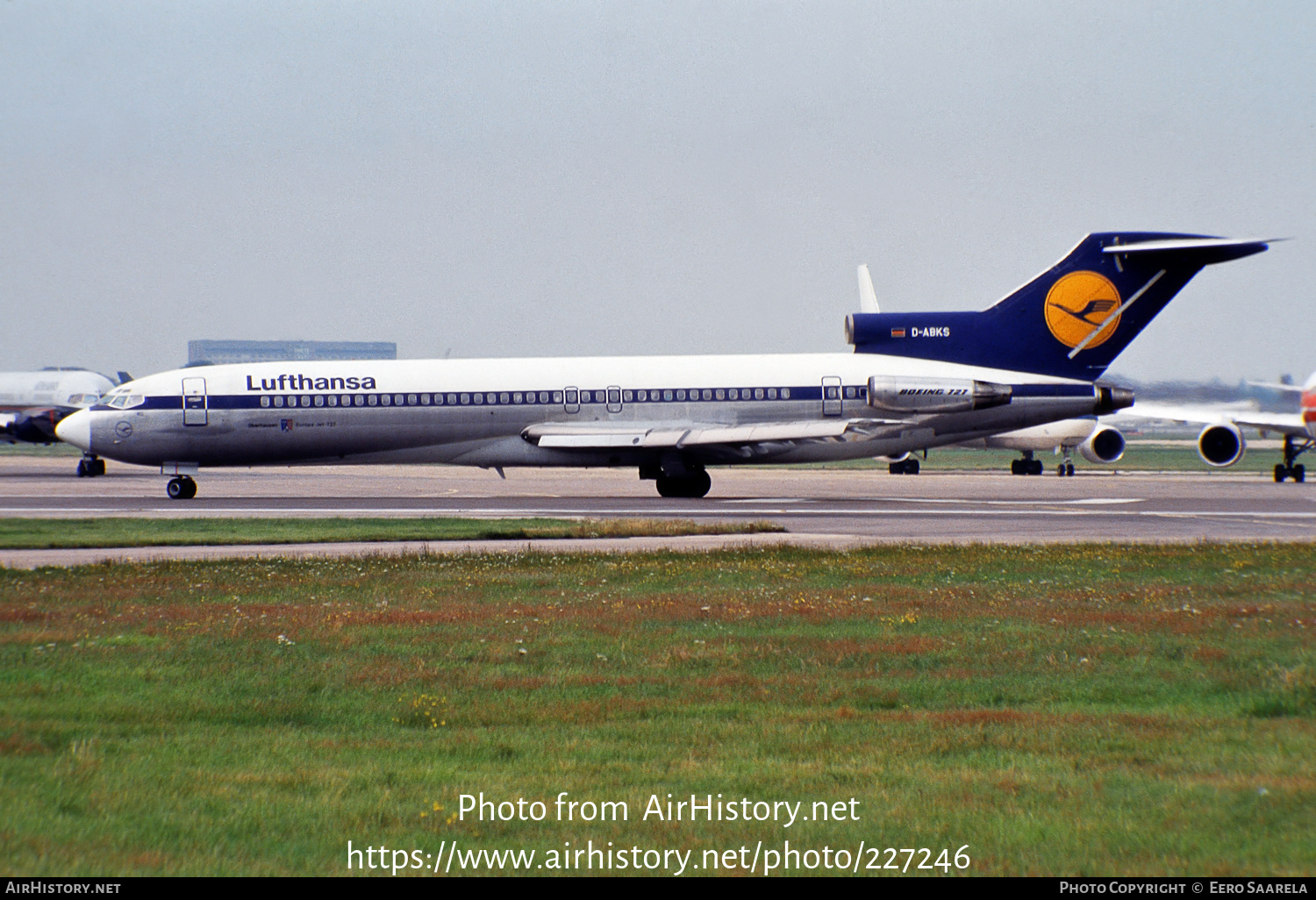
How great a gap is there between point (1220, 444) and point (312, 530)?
1356 inches

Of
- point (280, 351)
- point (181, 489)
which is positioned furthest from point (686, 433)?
point (280, 351)

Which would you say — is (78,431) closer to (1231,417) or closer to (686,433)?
(686,433)

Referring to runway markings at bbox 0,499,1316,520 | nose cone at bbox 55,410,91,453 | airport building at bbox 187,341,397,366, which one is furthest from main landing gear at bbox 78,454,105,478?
airport building at bbox 187,341,397,366

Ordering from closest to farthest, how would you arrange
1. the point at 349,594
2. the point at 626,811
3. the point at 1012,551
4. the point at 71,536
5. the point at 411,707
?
the point at 626,811
the point at 411,707
the point at 349,594
the point at 1012,551
the point at 71,536

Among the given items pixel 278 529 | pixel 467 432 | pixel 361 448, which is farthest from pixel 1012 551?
pixel 361 448

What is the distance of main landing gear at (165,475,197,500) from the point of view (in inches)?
1380

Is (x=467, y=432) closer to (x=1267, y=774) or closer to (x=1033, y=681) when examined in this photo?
(x=1033, y=681)

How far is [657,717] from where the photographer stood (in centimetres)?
880

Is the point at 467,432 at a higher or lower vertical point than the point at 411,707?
higher

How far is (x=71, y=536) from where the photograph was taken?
22.5 meters

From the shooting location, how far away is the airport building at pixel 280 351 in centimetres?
17675

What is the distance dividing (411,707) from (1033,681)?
497cm

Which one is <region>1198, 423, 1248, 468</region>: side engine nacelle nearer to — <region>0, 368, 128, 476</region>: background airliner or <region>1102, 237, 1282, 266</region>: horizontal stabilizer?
<region>1102, 237, 1282, 266</region>: horizontal stabilizer

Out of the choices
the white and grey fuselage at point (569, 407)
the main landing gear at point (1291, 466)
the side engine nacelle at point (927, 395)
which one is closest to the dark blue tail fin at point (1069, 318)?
the white and grey fuselage at point (569, 407)
